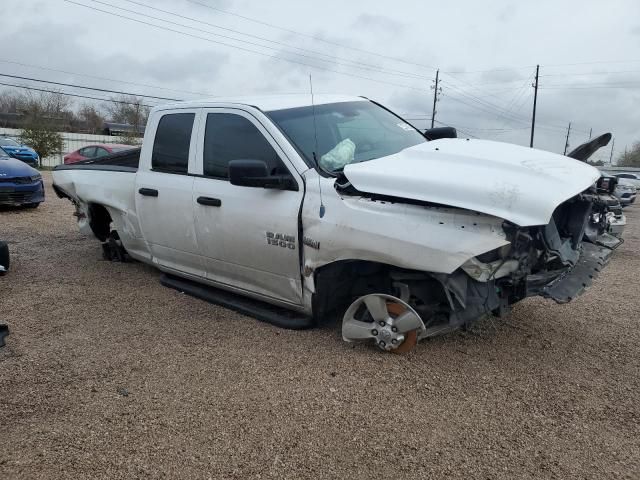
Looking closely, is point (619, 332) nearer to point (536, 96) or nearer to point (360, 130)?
point (360, 130)

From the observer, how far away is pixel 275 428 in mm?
2760

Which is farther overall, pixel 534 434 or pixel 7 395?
pixel 7 395

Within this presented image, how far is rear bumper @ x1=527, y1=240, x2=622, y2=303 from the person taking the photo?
10.6 feet

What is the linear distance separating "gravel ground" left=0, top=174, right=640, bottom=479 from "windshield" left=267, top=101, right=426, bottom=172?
53.0 inches

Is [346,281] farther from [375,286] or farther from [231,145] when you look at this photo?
[231,145]

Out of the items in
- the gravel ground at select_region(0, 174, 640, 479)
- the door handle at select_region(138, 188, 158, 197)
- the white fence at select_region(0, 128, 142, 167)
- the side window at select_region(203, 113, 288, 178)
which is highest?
the side window at select_region(203, 113, 288, 178)

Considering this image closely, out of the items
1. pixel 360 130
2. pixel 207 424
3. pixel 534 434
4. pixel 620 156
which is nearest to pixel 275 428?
pixel 207 424

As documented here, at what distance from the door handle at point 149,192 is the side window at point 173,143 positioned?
0.20 metres

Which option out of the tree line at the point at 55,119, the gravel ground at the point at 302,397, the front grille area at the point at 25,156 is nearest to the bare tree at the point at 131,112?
the tree line at the point at 55,119

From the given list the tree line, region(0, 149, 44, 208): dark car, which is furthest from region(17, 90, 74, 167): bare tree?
region(0, 149, 44, 208): dark car

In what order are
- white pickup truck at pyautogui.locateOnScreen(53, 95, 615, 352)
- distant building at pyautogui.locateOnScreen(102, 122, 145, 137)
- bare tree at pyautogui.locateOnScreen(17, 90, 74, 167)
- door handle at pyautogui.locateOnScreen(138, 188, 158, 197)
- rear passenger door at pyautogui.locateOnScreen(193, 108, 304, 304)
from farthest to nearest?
distant building at pyautogui.locateOnScreen(102, 122, 145, 137), bare tree at pyautogui.locateOnScreen(17, 90, 74, 167), door handle at pyautogui.locateOnScreen(138, 188, 158, 197), rear passenger door at pyautogui.locateOnScreen(193, 108, 304, 304), white pickup truck at pyautogui.locateOnScreen(53, 95, 615, 352)

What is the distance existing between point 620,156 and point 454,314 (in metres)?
96.6

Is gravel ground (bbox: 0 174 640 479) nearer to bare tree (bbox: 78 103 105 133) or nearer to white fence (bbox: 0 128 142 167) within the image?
white fence (bbox: 0 128 142 167)

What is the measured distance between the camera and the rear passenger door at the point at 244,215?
3643 millimetres
